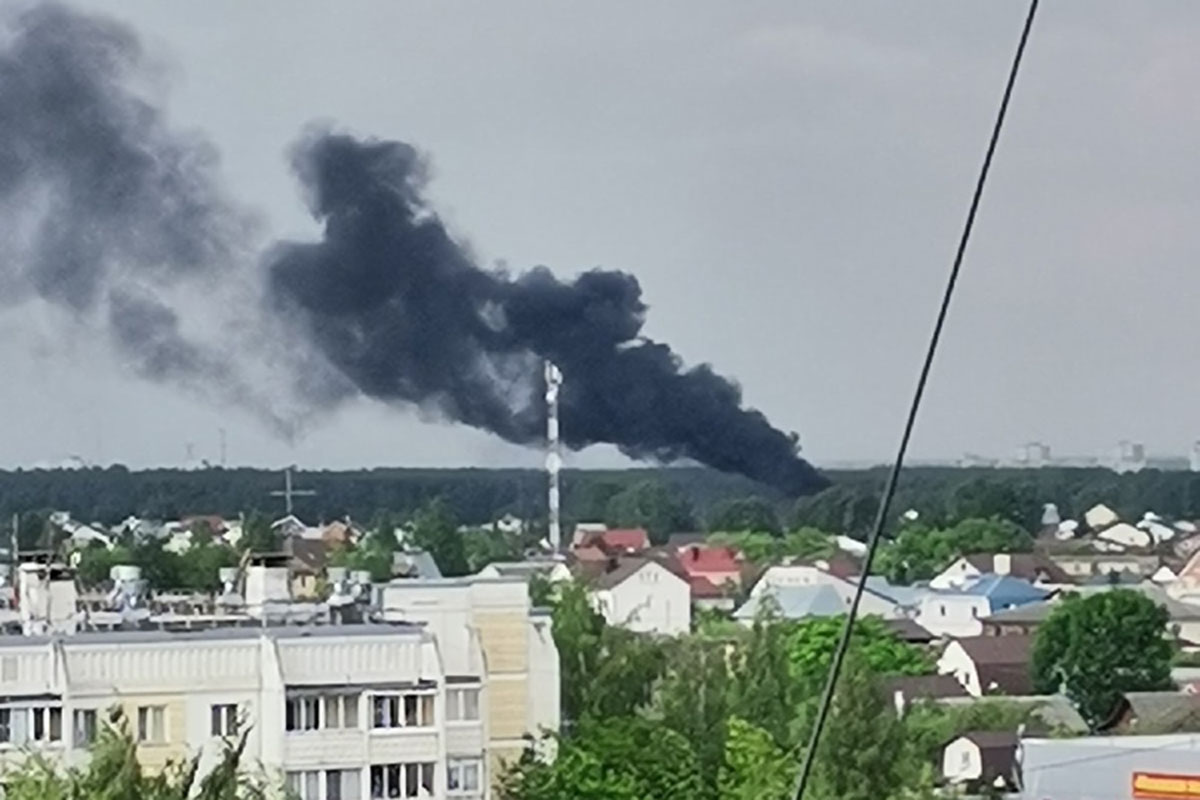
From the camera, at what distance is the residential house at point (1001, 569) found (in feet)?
70.6

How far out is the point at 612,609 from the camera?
1750cm

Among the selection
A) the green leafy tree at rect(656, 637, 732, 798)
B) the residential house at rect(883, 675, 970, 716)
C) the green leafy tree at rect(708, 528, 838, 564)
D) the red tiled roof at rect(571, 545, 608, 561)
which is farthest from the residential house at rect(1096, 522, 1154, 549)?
the green leafy tree at rect(656, 637, 732, 798)

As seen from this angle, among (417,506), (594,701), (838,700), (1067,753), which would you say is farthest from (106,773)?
(417,506)

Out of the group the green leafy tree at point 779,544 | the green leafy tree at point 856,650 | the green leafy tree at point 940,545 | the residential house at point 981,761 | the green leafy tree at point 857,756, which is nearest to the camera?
the green leafy tree at point 857,756

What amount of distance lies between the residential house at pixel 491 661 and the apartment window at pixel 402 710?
0.30ft

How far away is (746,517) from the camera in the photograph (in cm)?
2303

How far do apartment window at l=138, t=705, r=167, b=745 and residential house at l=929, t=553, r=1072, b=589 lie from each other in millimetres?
13552

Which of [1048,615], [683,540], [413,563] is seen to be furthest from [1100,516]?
[1048,615]

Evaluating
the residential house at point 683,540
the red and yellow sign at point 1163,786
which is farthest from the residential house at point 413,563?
the red and yellow sign at point 1163,786

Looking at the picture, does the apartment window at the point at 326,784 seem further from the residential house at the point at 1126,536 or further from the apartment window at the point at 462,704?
the residential house at the point at 1126,536

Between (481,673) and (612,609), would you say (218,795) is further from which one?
(612,609)

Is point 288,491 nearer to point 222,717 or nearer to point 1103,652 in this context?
point 1103,652

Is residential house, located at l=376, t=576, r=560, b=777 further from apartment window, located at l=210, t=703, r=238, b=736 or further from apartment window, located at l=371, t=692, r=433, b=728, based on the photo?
apartment window, located at l=210, t=703, r=238, b=736

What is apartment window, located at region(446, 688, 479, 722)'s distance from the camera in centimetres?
801
